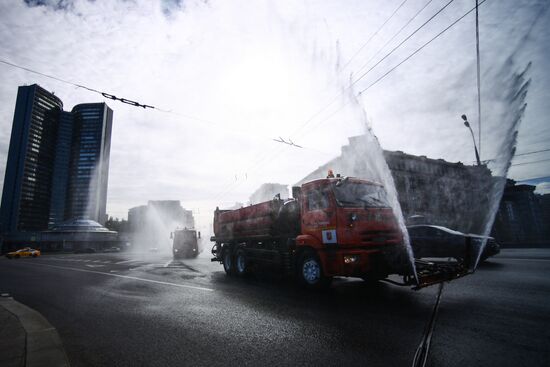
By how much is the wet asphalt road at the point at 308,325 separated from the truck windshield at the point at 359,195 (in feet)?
7.48

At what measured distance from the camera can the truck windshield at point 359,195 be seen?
7113mm

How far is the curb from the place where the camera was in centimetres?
321

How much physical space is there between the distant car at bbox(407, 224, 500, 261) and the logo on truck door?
7.24m

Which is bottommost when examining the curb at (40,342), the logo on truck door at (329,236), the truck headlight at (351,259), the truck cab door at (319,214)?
the curb at (40,342)

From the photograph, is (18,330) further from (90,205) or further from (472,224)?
(90,205)

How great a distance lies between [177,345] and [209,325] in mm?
911

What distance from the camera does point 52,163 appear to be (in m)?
129

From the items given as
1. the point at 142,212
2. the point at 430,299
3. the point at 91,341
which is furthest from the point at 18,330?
the point at 142,212

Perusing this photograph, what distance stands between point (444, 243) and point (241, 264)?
882 cm

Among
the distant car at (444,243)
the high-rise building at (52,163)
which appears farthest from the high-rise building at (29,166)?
the distant car at (444,243)

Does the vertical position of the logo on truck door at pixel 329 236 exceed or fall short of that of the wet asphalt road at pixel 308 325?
it exceeds it

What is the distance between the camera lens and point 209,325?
185 inches

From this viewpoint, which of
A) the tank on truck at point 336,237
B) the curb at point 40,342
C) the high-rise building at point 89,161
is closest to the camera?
the curb at point 40,342

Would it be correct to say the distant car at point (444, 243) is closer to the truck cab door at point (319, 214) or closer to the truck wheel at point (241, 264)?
the truck cab door at point (319, 214)
